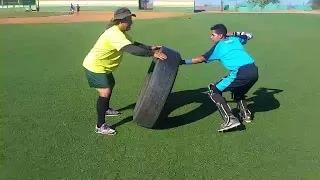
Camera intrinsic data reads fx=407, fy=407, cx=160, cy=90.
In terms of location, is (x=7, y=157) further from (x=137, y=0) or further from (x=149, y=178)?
(x=137, y=0)

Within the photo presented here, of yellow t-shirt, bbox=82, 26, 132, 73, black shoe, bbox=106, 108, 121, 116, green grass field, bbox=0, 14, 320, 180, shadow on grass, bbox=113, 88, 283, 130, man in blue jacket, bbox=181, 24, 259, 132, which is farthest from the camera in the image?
black shoe, bbox=106, 108, 121, 116

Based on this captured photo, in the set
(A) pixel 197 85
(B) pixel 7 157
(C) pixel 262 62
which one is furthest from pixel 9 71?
(C) pixel 262 62

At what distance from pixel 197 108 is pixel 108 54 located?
2176 millimetres

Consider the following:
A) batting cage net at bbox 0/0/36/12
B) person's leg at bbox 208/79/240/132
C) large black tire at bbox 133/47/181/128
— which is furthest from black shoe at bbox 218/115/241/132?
batting cage net at bbox 0/0/36/12

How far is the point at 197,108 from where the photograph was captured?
720 cm

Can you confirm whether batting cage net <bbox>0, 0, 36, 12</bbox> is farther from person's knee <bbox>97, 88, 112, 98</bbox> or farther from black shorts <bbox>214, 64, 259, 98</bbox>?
black shorts <bbox>214, 64, 259, 98</bbox>

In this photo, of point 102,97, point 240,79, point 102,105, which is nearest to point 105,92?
point 102,97

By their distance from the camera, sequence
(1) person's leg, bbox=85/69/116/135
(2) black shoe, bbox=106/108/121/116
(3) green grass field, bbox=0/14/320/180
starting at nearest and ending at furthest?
(3) green grass field, bbox=0/14/320/180 < (1) person's leg, bbox=85/69/116/135 < (2) black shoe, bbox=106/108/121/116

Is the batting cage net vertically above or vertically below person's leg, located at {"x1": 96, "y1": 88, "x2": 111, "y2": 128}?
above

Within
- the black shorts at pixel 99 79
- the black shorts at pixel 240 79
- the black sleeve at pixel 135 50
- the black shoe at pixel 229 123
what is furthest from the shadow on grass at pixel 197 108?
the black sleeve at pixel 135 50

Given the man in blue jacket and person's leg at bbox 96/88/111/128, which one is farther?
the man in blue jacket

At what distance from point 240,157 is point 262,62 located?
8.16 metres

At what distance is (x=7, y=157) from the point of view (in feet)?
16.0

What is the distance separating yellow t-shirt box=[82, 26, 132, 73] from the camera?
550cm
